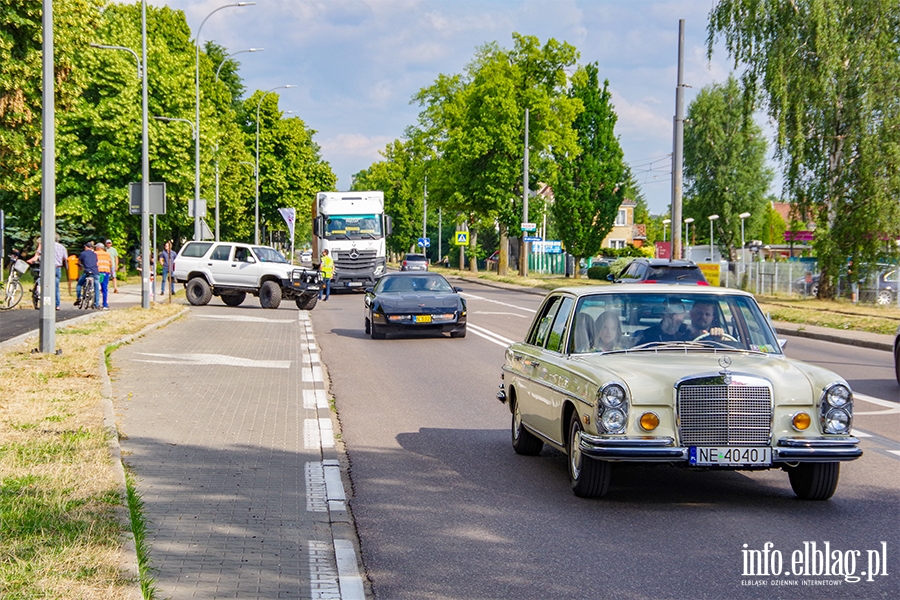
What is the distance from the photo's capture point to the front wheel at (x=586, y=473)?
7.16m

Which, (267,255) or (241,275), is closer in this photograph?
(241,275)

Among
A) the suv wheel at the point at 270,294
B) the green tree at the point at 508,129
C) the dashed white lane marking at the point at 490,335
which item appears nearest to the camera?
the dashed white lane marking at the point at 490,335

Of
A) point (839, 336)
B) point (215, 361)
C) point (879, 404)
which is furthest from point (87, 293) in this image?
point (879, 404)

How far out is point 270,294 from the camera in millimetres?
33312

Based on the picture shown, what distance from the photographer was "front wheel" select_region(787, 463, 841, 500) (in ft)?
23.2

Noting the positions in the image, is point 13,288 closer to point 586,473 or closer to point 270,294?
point 270,294

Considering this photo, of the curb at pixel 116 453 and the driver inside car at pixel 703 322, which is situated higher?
the driver inside car at pixel 703 322

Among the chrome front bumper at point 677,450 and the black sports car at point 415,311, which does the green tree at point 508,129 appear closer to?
the black sports car at point 415,311

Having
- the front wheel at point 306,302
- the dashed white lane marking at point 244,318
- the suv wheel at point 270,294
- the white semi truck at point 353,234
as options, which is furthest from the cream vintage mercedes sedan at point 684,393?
the white semi truck at point 353,234

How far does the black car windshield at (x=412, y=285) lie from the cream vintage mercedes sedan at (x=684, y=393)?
47.4ft

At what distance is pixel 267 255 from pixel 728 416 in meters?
28.6

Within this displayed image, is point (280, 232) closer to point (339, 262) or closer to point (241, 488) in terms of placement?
point (339, 262)

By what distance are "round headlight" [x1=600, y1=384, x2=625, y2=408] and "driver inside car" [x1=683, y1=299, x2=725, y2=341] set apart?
1.23 m

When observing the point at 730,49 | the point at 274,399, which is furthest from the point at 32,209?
the point at 274,399
